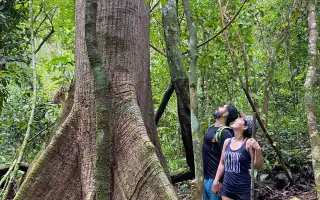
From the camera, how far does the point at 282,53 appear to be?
9539 millimetres

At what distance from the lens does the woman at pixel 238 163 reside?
14.6 ft

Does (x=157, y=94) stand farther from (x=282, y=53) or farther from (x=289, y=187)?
(x=289, y=187)

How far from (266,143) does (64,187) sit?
587 centimetres

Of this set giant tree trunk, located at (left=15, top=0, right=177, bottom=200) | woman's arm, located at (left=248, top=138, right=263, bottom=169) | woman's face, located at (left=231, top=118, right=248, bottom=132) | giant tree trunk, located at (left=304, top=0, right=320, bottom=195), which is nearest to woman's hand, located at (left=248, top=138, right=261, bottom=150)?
woman's arm, located at (left=248, top=138, right=263, bottom=169)

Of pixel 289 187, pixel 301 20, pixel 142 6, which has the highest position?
pixel 301 20

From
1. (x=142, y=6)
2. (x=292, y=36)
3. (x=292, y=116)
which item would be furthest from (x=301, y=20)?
(x=142, y=6)

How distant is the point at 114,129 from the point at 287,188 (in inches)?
182

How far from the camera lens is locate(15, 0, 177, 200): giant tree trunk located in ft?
10.1

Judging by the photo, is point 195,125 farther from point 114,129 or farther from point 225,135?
point 114,129

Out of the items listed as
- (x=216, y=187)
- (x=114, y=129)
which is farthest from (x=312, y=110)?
(x=114, y=129)

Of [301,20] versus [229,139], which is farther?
[301,20]

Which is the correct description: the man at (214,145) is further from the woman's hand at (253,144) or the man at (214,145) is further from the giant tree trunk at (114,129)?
the giant tree trunk at (114,129)

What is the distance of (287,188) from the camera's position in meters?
6.80

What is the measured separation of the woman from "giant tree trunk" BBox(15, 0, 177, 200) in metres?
1.17
